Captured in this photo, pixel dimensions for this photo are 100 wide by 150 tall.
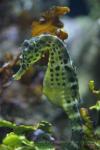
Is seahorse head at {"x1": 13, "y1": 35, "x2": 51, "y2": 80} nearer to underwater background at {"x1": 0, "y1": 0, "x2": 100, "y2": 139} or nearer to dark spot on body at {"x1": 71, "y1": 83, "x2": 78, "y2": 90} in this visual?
dark spot on body at {"x1": 71, "y1": 83, "x2": 78, "y2": 90}

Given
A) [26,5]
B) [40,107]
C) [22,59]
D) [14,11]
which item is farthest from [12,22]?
[22,59]

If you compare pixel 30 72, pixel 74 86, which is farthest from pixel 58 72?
pixel 30 72

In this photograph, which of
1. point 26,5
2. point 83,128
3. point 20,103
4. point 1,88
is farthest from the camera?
point 26,5

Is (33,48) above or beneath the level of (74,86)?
above

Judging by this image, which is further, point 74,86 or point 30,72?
point 30,72

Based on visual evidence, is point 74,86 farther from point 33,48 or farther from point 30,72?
point 30,72

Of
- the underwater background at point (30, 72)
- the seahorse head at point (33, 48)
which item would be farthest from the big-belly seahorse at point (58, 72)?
the underwater background at point (30, 72)

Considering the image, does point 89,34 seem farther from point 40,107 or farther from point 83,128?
point 83,128

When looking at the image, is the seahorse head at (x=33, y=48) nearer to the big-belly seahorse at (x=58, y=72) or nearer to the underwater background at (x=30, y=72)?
the big-belly seahorse at (x=58, y=72)

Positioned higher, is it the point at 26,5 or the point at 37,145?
the point at 26,5
